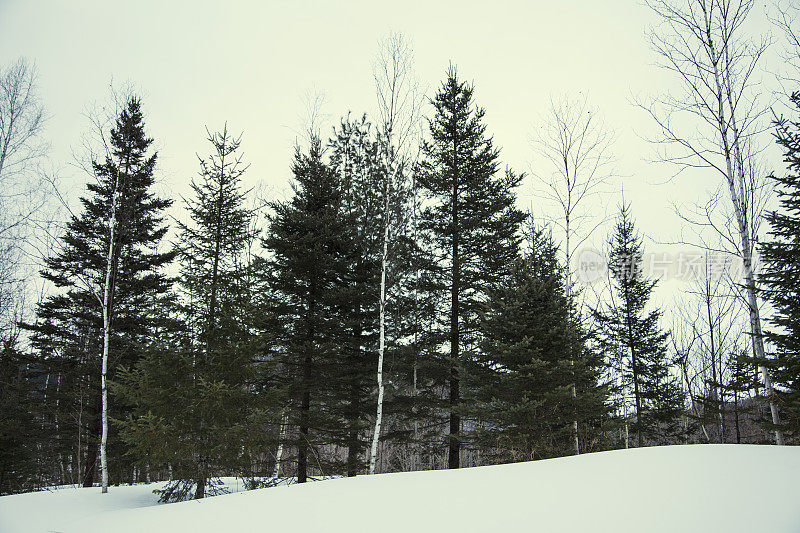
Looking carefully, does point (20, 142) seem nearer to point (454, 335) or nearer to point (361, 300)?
point (361, 300)

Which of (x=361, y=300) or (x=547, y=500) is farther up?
(x=361, y=300)

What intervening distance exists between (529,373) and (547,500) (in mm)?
5773

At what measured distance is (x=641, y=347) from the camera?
17.5 meters

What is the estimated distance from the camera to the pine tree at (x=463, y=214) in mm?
13039

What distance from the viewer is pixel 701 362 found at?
2792cm

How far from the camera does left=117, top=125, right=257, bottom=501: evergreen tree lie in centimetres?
771

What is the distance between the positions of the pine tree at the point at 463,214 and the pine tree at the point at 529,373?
2066 millimetres

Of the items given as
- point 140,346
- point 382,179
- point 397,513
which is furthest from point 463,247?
point 397,513

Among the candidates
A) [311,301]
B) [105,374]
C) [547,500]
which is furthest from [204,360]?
[547,500]

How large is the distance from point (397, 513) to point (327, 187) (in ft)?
37.7

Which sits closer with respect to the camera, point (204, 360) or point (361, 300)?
point (204, 360)

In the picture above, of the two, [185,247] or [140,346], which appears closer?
[140,346]

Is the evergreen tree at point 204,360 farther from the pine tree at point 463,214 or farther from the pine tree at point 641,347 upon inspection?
the pine tree at point 641,347

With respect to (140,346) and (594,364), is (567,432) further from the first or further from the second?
(140,346)
